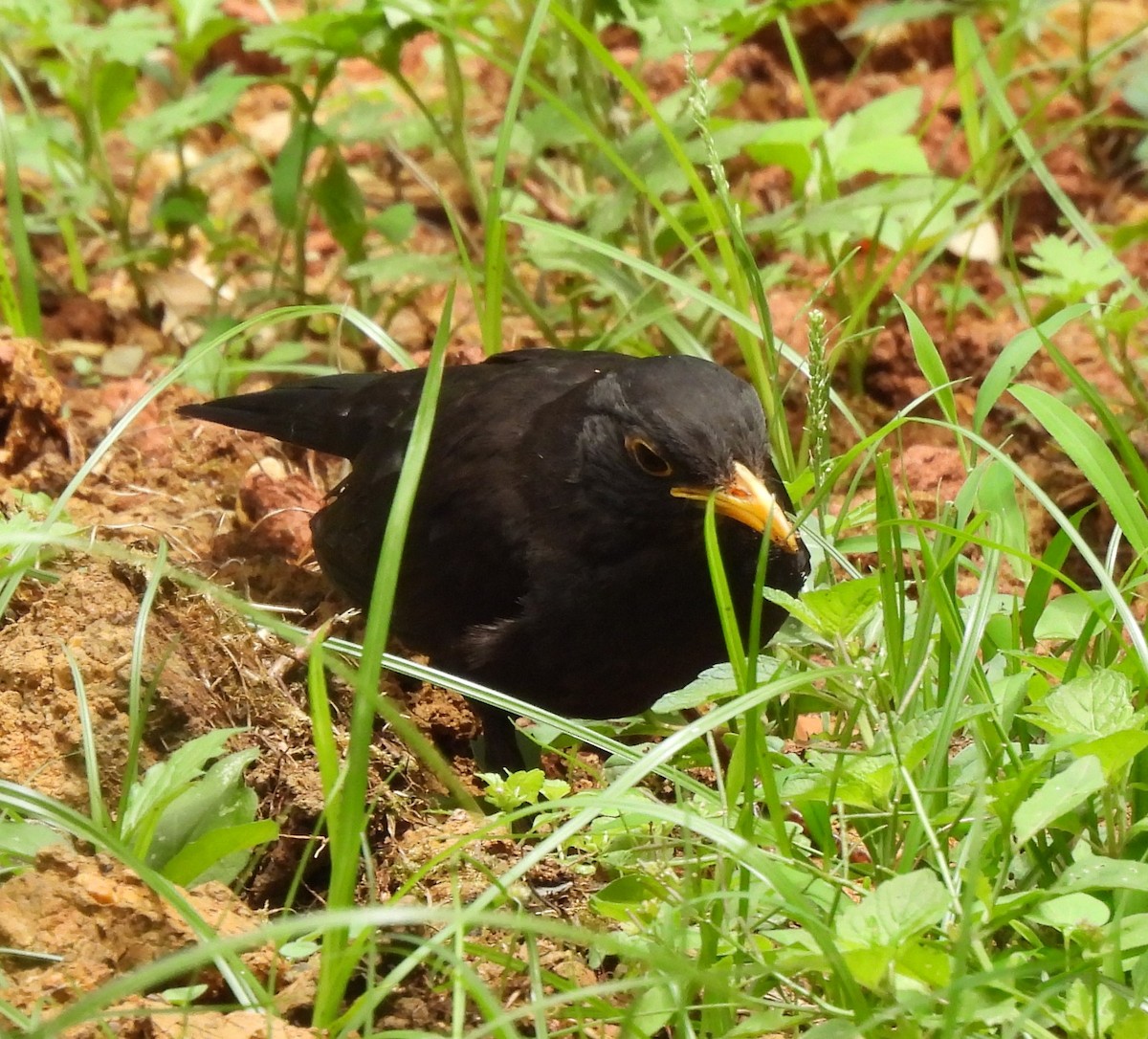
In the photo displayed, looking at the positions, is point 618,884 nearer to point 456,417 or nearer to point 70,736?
point 70,736

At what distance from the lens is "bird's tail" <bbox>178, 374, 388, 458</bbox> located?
12.0 ft

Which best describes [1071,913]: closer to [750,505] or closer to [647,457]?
[750,505]

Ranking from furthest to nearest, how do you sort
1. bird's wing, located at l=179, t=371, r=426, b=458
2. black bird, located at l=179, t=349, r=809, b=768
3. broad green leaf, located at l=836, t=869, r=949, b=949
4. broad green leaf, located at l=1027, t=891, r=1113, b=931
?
bird's wing, located at l=179, t=371, r=426, b=458, black bird, located at l=179, t=349, r=809, b=768, broad green leaf, located at l=1027, t=891, r=1113, b=931, broad green leaf, located at l=836, t=869, r=949, b=949

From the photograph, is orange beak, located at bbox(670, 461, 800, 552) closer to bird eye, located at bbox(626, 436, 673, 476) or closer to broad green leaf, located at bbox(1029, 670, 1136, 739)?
bird eye, located at bbox(626, 436, 673, 476)

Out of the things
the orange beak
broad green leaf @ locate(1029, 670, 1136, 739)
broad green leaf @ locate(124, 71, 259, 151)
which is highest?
broad green leaf @ locate(124, 71, 259, 151)

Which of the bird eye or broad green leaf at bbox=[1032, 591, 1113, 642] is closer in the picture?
broad green leaf at bbox=[1032, 591, 1113, 642]

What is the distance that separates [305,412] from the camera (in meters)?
3.71

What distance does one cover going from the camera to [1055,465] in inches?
154

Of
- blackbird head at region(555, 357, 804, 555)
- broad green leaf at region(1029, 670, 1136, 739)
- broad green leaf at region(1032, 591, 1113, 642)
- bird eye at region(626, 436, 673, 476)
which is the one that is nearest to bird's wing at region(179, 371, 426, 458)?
blackbird head at region(555, 357, 804, 555)

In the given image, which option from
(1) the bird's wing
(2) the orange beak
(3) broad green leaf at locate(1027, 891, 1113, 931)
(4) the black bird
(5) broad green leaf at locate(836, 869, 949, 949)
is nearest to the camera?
(5) broad green leaf at locate(836, 869, 949, 949)

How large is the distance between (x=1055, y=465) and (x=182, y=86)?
11.8ft

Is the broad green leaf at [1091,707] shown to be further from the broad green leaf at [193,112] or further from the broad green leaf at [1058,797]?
the broad green leaf at [193,112]

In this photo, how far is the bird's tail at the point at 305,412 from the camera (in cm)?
365

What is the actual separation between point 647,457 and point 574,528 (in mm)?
233
